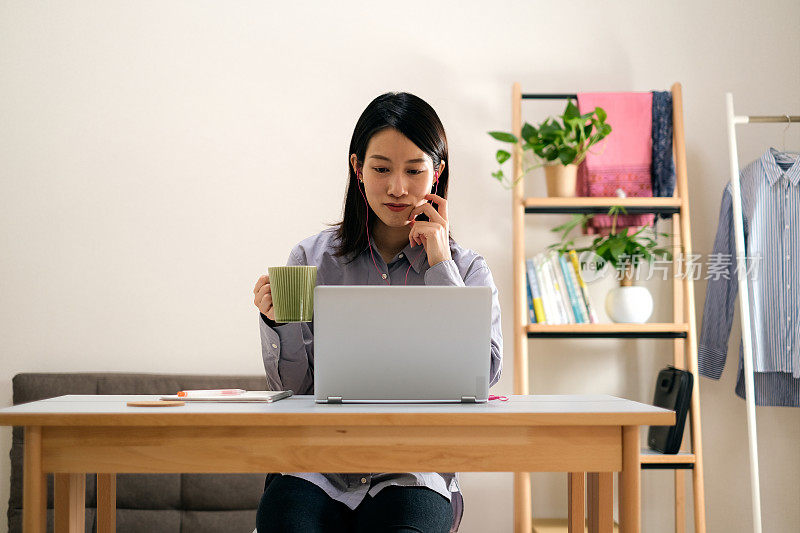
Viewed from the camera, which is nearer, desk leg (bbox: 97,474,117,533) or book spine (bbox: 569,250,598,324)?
desk leg (bbox: 97,474,117,533)

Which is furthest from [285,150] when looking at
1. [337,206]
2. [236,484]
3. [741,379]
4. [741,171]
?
[741,379]

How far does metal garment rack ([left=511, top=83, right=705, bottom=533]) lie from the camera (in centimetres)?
245

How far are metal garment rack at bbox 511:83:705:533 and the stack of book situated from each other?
0.05 metres

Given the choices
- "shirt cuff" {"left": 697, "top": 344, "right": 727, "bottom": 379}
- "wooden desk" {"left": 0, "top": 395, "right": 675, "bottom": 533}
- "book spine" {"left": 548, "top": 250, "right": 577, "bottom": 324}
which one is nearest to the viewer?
"wooden desk" {"left": 0, "top": 395, "right": 675, "bottom": 533}

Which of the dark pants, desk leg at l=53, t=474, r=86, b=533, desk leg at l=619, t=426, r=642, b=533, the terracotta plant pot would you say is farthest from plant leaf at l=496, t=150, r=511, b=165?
desk leg at l=53, t=474, r=86, b=533

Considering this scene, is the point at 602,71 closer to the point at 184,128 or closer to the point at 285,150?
the point at 285,150

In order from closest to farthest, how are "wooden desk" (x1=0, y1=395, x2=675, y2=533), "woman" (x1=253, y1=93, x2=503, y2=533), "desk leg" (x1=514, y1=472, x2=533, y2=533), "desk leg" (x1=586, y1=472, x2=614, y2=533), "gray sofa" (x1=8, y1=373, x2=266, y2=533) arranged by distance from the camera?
"wooden desk" (x1=0, y1=395, x2=675, y2=533) → "desk leg" (x1=586, y1=472, x2=614, y2=533) → "woman" (x1=253, y1=93, x2=503, y2=533) → "gray sofa" (x1=8, y1=373, x2=266, y2=533) → "desk leg" (x1=514, y1=472, x2=533, y2=533)

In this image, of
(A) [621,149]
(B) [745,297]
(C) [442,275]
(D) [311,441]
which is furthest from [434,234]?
(B) [745,297]

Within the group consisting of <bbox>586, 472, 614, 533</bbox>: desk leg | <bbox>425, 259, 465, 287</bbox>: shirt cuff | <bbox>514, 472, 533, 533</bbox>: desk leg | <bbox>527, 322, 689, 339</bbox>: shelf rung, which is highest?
<bbox>425, 259, 465, 287</bbox>: shirt cuff

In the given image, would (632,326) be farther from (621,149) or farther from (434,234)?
(434,234)

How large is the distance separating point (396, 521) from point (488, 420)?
341 millimetres

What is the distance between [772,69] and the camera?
283 cm

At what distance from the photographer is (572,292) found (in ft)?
8.32

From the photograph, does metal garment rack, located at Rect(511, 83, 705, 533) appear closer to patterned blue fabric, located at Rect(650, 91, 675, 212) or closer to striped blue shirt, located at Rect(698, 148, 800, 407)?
patterned blue fabric, located at Rect(650, 91, 675, 212)
